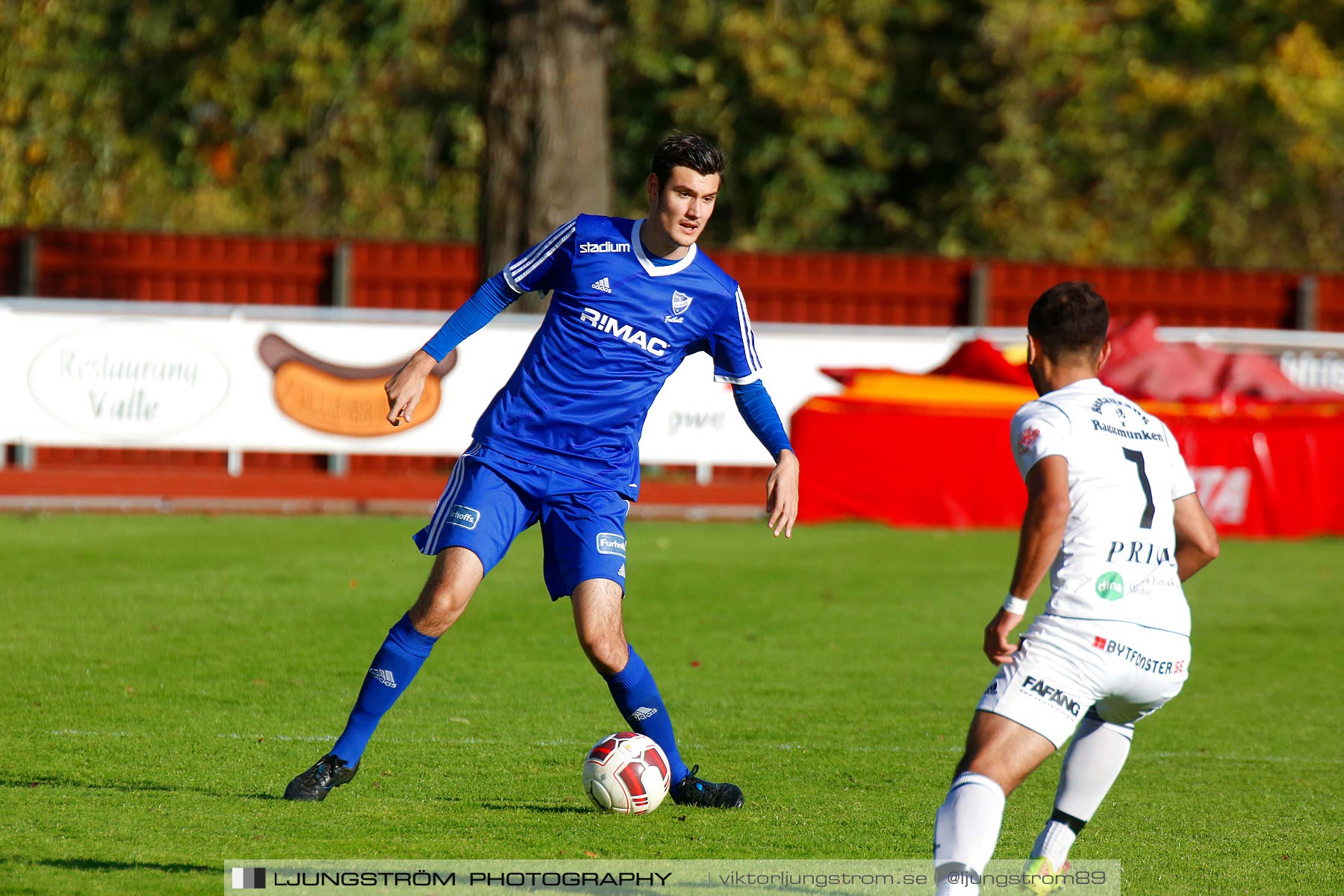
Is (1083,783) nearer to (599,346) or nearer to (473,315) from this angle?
(599,346)

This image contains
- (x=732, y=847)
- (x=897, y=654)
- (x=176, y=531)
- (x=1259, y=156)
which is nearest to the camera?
(x=732, y=847)

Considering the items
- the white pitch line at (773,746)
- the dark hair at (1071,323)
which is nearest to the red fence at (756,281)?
the white pitch line at (773,746)

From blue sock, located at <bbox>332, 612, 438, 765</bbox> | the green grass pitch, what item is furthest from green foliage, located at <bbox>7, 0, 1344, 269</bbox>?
blue sock, located at <bbox>332, 612, 438, 765</bbox>

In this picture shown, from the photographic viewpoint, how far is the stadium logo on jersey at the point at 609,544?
16.6 feet

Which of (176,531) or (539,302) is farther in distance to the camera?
(539,302)

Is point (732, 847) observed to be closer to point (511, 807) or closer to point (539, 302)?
point (511, 807)

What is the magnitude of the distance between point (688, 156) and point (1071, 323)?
1.55 metres

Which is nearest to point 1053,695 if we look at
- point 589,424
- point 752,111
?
point 589,424

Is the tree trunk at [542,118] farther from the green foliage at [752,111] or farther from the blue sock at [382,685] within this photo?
the blue sock at [382,685]

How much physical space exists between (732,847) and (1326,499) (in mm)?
11350

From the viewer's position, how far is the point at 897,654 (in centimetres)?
845

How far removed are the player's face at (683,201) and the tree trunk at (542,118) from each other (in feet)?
37.8

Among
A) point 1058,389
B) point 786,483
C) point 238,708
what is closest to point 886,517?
point 238,708

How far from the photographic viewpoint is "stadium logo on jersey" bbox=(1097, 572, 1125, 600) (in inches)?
147
